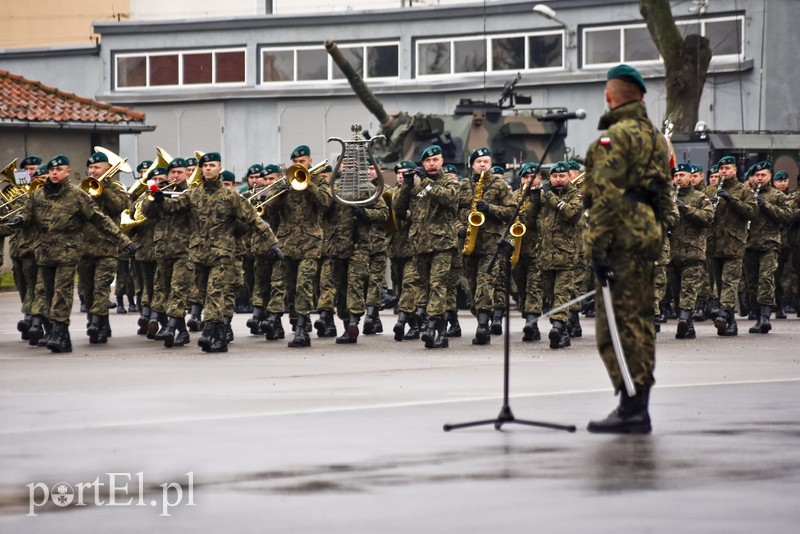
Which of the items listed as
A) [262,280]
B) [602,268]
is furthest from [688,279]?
[602,268]

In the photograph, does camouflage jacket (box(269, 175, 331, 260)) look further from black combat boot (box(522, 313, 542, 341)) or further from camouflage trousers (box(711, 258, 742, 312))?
camouflage trousers (box(711, 258, 742, 312))

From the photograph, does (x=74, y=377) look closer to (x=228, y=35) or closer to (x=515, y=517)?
(x=515, y=517)

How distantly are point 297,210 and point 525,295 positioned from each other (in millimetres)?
2563

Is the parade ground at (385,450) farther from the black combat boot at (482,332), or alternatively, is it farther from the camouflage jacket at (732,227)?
the camouflage jacket at (732,227)

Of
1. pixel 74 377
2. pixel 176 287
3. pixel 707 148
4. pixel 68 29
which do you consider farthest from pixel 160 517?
pixel 68 29

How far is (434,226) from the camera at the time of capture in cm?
1756

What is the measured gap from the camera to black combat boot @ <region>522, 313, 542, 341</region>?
1789cm

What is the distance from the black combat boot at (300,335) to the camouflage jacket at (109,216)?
2005 mm

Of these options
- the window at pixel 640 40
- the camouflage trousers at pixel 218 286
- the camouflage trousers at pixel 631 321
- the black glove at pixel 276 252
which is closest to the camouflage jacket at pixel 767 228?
the black glove at pixel 276 252

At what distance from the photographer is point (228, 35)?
160 ft

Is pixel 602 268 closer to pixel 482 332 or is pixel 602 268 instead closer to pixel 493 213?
pixel 482 332

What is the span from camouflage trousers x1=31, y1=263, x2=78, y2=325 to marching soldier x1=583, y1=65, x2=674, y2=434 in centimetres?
814

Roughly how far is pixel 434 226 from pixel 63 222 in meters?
3.66
